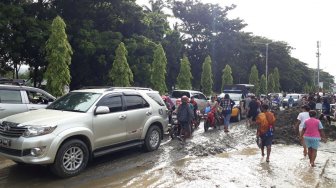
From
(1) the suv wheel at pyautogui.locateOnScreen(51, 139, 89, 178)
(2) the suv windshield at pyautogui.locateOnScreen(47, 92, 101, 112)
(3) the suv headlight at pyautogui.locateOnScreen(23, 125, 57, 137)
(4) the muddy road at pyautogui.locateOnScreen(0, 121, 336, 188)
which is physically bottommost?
(4) the muddy road at pyautogui.locateOnScreen(0, 121, 336, 188)

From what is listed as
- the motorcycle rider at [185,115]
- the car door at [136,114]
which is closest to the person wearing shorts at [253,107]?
the motorcycle rider at [185,115]

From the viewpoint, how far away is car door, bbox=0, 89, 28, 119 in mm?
9553

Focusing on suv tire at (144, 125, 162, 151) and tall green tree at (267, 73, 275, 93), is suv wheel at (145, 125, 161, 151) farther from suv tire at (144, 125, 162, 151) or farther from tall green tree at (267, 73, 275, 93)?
tall green tree at (267, 73, 275, 93)

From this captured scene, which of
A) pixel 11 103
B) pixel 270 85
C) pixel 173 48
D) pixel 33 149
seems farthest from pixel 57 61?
pixel 270 85

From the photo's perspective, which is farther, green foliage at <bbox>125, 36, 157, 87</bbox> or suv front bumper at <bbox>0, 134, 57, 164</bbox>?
green foliage at <bbox>125, 36, 157, 87</bbox>

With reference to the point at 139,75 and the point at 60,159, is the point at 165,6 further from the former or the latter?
the point at 60,159

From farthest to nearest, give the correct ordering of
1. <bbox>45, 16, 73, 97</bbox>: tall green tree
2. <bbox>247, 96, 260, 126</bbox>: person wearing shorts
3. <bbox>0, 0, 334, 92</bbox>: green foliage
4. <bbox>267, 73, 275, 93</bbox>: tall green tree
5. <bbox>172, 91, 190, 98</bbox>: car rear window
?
<bbox>267, 73, 275, 93</bbox>: tall green tree < <bbox>0, 0, 334, 92</bbox>: green foliage < <bbox>172, 91, 190, 98</bbox>: car rear window < <bbox>45, 16, 73, 97</bbox>: tall green tree < <bbox>247, 96, 260, 126</bbox>: person wearing shorts

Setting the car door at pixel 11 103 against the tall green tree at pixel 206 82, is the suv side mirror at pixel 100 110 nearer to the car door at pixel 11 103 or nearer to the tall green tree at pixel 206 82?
the car door at pixel 11 103

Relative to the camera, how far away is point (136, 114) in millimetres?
9227

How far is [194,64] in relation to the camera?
4844 centimetres

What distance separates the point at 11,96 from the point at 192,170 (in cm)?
583

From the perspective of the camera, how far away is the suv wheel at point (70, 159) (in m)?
7.02

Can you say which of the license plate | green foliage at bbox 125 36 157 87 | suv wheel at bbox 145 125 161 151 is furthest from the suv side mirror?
green foliage at bbox 125 36 157 87

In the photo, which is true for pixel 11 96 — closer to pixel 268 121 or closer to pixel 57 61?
pixel 57 61
